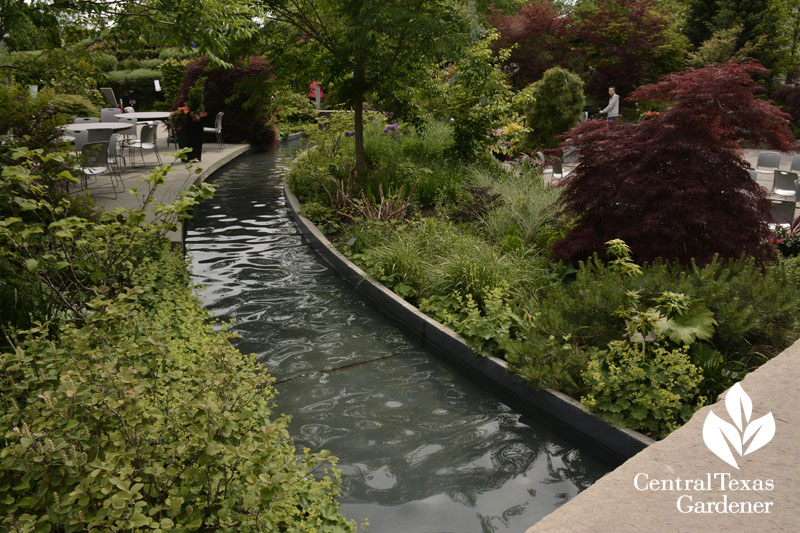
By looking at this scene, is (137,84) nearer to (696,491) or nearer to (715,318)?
(715,318)

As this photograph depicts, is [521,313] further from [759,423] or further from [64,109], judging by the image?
[64,109]

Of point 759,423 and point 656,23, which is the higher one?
point 656,23

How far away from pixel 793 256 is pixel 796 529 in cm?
503

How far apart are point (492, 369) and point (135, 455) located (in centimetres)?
297

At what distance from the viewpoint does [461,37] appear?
886cm

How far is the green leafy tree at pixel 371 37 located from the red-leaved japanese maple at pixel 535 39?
49.2 ft

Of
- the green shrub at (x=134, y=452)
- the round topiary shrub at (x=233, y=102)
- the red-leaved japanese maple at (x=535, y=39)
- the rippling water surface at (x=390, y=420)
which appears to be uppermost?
the red-leaved japanese maple at (x=535, y=39)

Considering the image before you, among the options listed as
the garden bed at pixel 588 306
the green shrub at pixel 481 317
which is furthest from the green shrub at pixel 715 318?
the green shrub at pixel 481 317

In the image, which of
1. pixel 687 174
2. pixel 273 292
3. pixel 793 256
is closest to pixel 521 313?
pixel 687 174

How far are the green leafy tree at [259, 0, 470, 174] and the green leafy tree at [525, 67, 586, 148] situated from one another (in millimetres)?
4856

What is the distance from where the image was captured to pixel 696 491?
2773 mm

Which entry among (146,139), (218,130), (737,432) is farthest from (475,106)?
(218,130)

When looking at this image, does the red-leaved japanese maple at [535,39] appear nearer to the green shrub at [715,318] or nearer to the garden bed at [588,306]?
the garden bed at [588,306]

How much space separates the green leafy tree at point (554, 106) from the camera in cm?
1472
